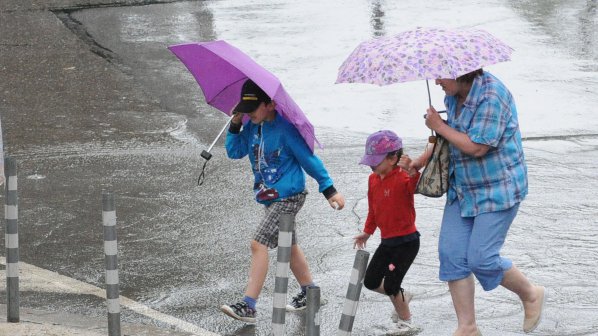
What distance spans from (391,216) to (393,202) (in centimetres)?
10

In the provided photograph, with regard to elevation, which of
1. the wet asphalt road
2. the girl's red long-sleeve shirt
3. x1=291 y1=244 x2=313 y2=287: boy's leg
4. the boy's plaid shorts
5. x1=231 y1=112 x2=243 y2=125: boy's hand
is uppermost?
x1=231 y1=112 x2=243 y2=125: boy's hand

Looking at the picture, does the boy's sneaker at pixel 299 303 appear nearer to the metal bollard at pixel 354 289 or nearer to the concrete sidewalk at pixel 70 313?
the concrete sidewalk at pixel 70 313

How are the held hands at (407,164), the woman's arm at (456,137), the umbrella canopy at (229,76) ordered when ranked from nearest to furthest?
1. the woman's arm at (456,137)
2. the held hands at (407,164)
3. the umbrella canopy at (229,76)

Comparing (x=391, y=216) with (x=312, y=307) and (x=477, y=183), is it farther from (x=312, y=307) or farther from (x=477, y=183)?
(x=312, y=307)

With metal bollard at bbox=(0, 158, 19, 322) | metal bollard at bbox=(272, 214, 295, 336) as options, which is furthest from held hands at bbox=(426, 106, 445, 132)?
metal bollard at bbox=(0, 158, 19, 322)

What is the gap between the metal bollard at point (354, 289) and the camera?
4.76m

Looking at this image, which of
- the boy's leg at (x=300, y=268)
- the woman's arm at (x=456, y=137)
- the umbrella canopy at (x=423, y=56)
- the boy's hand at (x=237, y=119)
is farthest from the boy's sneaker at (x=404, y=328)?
the umbrella canopy at (x=423, y=56)

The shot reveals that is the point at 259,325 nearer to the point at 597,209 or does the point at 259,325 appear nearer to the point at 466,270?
the point at 466,270

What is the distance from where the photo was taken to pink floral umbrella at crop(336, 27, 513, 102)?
213 inches

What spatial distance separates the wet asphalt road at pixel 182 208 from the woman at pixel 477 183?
70 cm

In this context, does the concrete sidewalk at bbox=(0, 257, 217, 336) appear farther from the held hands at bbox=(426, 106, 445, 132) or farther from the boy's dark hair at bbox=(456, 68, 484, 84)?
the boy's dark hair at bbox=(456, 68, 484, 84)

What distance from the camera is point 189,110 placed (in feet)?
40.7

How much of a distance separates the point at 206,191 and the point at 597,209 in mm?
3343

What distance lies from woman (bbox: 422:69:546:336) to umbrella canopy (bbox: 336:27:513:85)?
0.18 metres
